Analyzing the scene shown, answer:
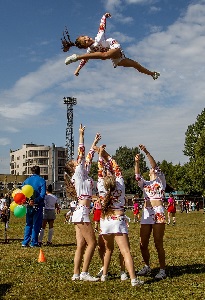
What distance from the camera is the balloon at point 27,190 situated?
1341cm

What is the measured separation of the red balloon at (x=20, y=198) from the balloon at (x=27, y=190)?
11 cm

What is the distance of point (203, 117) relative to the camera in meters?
60.1

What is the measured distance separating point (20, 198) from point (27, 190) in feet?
1.07

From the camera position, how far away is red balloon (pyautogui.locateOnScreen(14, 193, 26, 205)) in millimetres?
13273

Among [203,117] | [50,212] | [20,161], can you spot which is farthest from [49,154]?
[50,212]

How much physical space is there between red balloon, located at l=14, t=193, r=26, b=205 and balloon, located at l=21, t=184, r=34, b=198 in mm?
107

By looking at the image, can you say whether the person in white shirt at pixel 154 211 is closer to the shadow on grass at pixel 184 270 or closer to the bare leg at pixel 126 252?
the shadow on grass at pixel 184 270

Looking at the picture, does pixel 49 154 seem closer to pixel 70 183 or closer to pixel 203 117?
pixel 203 117

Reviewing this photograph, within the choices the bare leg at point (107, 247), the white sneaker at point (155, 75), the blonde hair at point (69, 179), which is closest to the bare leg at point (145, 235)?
the bare leg at point (107, 247)

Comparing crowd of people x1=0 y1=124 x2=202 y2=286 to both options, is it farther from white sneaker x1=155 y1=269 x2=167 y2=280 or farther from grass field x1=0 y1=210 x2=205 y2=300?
grass field x1=0 y1=210 x2=205 y2=300

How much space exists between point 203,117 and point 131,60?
177ft

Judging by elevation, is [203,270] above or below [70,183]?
below

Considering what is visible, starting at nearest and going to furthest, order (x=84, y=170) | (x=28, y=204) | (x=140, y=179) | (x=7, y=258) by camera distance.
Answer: (x=84, y=170) < (x=140, y=179) < (x=7, y=258) < (x=28, y=204)

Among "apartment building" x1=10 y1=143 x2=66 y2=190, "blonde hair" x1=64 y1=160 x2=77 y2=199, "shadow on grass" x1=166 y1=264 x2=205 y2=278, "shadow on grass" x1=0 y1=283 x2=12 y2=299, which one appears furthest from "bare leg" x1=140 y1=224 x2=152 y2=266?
"apartment building" x1=10 y1=143 x2=66 y2=190
